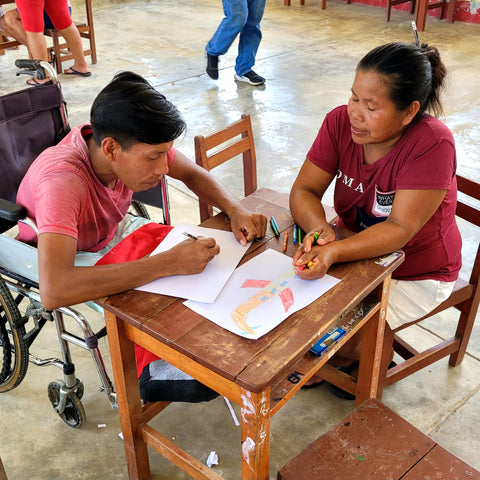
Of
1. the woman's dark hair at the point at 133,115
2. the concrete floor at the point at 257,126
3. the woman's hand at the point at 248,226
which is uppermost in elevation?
the woman's dark hair at the point at 133,115

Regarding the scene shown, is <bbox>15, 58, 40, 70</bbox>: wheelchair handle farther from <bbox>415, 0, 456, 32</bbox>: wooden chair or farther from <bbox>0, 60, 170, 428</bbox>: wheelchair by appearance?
<bbox>415, 0, 456, 32</bbox>: wooden chair

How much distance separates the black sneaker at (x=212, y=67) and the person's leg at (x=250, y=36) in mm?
209

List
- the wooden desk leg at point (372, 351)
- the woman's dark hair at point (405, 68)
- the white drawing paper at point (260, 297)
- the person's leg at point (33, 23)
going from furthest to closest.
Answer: the person's leg at point (33, 23) < the wooden desk leg at point (372, 351) < the woman's dark hair at point (405, 68) < the white drawing paper at point (260, 297)

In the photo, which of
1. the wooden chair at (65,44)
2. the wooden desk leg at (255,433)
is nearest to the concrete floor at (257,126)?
the wooden chair at (65,44)

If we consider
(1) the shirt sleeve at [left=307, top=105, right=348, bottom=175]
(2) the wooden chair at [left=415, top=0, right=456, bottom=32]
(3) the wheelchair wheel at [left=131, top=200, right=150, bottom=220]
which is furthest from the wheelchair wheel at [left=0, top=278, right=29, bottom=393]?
(2) the wooden chair at [left=415, top=0, right=456, bottom=32]

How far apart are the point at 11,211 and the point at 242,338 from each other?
82 centimetres

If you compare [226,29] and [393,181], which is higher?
[393,181]

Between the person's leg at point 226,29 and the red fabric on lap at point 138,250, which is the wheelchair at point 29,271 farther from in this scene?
the person's leg at point 226,29

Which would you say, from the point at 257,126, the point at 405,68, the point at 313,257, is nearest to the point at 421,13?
the point at 257,126

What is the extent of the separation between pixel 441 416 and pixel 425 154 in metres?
0.98

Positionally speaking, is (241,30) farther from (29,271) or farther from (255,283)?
(255,283)

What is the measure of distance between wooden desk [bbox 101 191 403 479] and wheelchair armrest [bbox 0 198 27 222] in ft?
1.48

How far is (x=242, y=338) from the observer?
4.24 ft

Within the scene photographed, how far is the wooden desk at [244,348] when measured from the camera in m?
1.24
